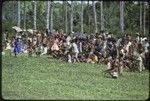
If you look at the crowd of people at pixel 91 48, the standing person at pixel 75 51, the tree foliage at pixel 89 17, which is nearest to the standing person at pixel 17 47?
the crowd of people at pixel 91 48

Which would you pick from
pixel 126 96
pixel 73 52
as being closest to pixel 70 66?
pixel 73 52

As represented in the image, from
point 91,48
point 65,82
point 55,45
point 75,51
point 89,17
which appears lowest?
point 65,82

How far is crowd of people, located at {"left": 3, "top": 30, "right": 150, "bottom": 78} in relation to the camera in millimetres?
20344

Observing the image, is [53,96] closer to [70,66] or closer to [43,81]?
[43,81]

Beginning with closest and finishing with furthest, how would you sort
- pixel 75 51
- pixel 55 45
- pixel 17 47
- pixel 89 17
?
pixel 75 51 < pixel 55 45 < pixel 17 47 < pixel 89 17

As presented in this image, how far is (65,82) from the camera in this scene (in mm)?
15695

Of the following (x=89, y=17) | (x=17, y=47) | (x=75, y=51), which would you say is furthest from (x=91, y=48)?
(x=89, y=17)

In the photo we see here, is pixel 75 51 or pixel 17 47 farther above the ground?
pixel 17 47

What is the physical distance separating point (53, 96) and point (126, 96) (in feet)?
7.63

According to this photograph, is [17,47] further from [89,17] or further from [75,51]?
[89,17]

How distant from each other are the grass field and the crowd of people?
819 millimetres

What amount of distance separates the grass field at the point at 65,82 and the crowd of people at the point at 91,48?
819 millimetres

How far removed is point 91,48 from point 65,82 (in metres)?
7.31

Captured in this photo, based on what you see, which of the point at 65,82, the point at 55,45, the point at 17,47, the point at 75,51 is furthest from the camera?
the point at 17,47
